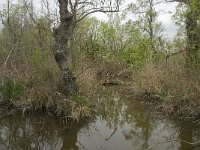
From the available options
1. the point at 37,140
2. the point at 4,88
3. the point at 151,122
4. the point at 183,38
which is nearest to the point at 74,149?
the point at 37,140

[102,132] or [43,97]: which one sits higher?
[43,97]

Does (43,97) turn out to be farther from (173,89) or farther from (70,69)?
(173,89)

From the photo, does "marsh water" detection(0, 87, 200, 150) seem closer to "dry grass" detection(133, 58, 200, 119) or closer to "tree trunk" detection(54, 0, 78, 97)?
"dry grass" detection(133, 58, 200, 119)

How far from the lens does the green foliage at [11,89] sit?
10.6 m

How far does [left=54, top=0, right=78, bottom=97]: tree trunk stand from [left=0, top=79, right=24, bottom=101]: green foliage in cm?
160

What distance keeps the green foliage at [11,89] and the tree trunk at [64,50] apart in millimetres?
1599

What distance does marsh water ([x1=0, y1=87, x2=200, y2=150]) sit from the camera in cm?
789

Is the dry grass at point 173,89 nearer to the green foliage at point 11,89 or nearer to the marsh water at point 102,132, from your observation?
the marsh water at point 102,132

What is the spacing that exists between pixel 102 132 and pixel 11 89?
147 inches

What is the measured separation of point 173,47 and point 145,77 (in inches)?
75.5

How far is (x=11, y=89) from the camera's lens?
1070 cm

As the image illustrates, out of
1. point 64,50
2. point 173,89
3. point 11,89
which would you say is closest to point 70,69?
point 64,50

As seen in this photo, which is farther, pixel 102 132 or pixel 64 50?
pixel 64 50

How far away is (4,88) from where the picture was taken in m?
11.0
